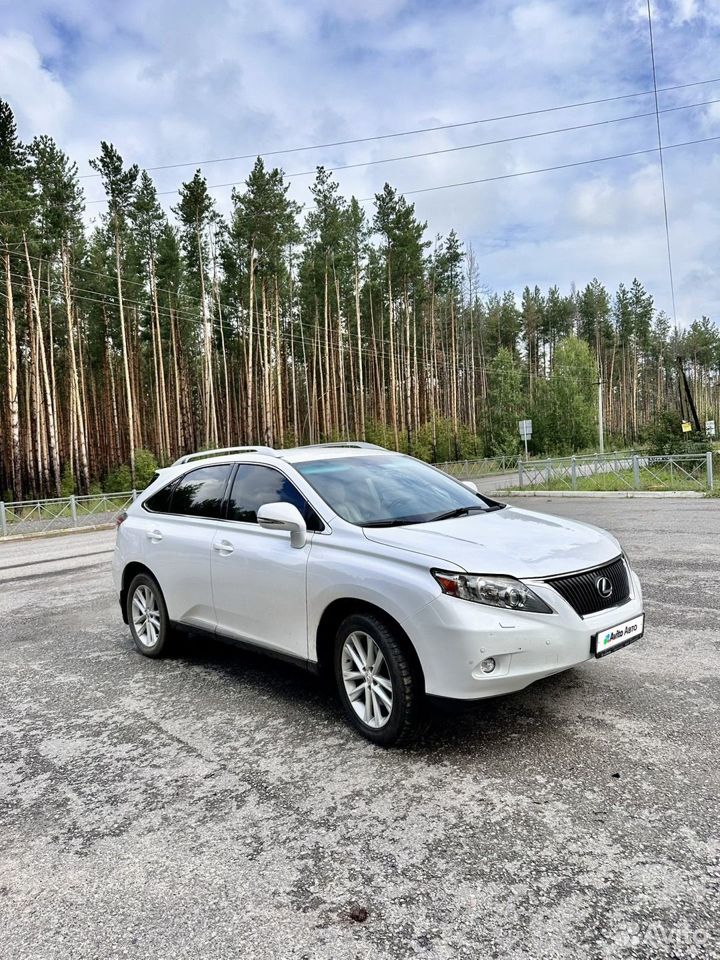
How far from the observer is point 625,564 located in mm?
3912

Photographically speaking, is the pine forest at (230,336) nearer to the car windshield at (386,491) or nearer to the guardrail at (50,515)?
the guardrail at (50,515)

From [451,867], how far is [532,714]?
4.98ft

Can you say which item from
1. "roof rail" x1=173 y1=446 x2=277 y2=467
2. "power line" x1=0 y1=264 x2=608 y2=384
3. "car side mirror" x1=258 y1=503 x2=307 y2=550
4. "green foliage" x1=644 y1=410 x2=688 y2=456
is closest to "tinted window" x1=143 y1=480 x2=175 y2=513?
"roof rail" x1=173 y1=446 x2=277 y2=467

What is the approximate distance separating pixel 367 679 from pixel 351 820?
2.68 ft

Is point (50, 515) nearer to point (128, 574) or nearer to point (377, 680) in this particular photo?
point (128, 574)

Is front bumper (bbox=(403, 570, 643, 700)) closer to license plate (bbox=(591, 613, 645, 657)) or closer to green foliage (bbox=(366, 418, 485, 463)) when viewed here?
license plate (bbox=(591, 613, 645, 657))

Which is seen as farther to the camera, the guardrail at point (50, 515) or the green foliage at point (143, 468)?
the green foliage at point (143, 468)

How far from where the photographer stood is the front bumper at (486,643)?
10.2 ft

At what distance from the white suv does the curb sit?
15204 mm

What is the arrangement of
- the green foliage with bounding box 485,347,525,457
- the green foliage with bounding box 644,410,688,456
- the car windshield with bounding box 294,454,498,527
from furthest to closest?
1. the green foliage with bounding box 485,347,525,457
2. the green foliage with bounding box 644,410,688,456
3. the car windshield with bounding box 294,454,498,527

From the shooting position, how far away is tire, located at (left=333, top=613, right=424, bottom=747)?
3.32m

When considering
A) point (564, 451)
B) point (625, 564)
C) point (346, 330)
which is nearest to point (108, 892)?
point (625, 564)

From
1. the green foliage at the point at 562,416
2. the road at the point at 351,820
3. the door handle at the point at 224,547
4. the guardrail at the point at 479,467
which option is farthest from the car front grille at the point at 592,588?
the green foliage at the point at 562,416

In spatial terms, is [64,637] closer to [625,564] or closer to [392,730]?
[392,730]
